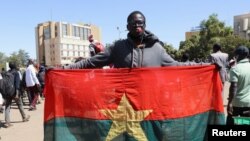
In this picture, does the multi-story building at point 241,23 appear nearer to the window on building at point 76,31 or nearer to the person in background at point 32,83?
the window on building at point 76,31

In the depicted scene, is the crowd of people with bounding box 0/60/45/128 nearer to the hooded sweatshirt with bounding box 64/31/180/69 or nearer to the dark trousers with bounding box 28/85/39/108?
the dark trousers with bounding box 28/85/39/108

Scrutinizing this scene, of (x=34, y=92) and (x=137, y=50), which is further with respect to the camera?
(x=34, y=92)

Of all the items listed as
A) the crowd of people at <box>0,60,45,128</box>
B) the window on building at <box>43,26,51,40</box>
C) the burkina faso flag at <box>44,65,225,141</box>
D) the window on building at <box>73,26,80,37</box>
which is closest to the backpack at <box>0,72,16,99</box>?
the crowd of people at <box>0,60,45,128</box>

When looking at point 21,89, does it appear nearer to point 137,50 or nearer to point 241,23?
point 137,50

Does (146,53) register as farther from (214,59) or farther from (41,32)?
(41,32)

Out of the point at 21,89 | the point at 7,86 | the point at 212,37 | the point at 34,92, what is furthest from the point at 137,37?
the point at 212,37

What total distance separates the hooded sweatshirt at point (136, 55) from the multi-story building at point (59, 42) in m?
131

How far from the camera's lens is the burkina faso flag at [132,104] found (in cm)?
457

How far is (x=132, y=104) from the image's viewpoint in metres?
4.56

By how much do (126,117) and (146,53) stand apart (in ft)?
2.55

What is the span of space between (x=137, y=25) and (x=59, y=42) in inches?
5500

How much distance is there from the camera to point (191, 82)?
4.78m

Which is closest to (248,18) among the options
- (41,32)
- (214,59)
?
(41,32)

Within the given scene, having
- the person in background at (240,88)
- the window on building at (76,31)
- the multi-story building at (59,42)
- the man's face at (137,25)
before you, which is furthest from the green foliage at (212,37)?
the window on building at (76,31)
